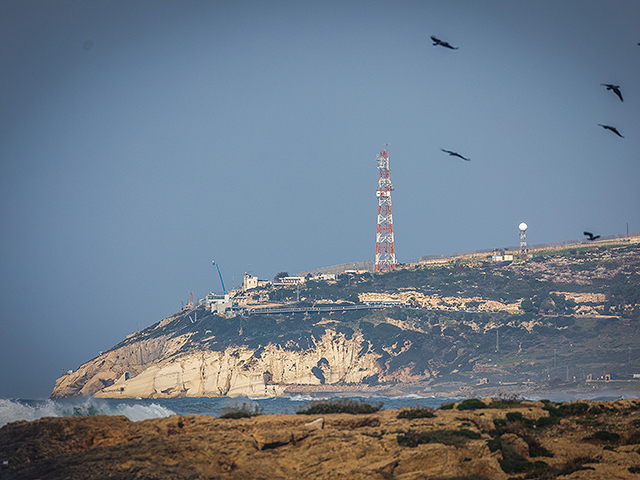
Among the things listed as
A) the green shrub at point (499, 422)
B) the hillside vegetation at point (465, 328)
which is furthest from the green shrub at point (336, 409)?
the hillside vegetation at point (465, 328)

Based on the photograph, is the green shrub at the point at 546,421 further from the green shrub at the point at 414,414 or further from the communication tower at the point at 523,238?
the communication tower at the point at 523,238

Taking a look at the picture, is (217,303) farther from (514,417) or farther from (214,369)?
(514,417)

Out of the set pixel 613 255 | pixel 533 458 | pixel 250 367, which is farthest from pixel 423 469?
pixel 613 255

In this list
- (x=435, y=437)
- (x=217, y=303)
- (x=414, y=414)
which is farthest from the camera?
(x=217, y=303)

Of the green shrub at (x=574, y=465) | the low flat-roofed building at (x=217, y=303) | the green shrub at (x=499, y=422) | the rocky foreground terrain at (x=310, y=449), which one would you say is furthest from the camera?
the low flat-roofed building at (x=217, y=303)

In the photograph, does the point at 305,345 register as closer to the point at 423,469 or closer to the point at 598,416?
the point at 598,416

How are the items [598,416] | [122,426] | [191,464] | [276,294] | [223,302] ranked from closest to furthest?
[191,464] < [122,426] < [598,416] < [223,302] < [276,294]

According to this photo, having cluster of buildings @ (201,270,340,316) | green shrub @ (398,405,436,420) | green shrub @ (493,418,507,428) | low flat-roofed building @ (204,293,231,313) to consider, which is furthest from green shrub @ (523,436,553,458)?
cluster of buildings @ (201,270,340,316)

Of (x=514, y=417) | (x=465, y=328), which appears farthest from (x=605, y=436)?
(x=465, y=328)
